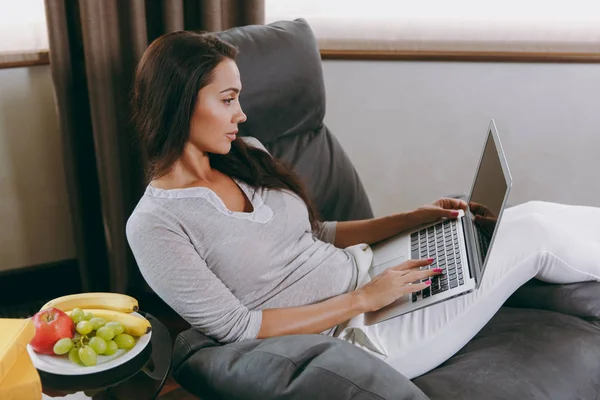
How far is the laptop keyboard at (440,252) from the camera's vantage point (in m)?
1.40

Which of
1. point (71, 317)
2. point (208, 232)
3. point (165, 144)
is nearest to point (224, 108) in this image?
point (165, 144)

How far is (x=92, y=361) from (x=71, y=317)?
0.14 m

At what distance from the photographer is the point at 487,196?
1496 mm

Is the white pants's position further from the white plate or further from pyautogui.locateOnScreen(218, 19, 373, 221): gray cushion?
the white plate

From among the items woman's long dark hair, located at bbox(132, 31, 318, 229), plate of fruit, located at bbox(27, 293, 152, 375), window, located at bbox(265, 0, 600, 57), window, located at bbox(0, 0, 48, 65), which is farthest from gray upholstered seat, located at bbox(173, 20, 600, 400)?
window, located at bbox(0, 0, 48, 65)

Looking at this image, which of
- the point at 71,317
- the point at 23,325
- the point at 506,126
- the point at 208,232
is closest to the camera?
the point at 23,325

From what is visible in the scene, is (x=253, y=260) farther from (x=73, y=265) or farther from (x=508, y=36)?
(x=508, y=36)

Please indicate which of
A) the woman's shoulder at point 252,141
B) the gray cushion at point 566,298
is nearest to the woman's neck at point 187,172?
the woman's shoulder at point 252,141

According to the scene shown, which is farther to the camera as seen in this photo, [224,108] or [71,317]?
[224,108]

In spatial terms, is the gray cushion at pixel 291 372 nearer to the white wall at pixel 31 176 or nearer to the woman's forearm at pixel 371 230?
the woman's forearm at pixel 371 230

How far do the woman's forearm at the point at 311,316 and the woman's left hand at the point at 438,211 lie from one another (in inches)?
13.7

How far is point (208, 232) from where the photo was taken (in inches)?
54.4

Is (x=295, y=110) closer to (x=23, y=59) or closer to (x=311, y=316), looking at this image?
(x=311, y=316)

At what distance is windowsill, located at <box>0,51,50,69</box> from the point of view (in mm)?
2053
